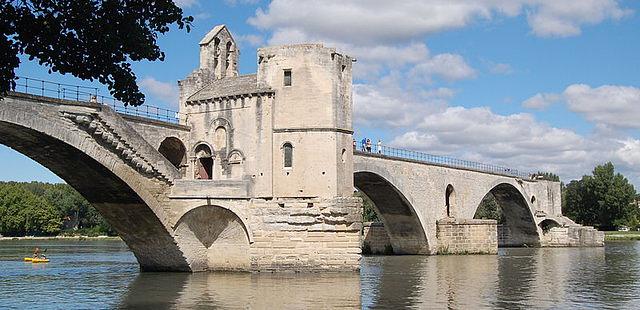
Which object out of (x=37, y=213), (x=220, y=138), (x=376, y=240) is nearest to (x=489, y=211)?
(x=376, y=240)

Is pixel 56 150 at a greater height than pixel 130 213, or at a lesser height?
greater

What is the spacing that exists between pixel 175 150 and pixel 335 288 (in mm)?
12687

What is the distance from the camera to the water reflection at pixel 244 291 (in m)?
23.2

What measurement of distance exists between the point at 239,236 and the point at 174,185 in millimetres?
3768

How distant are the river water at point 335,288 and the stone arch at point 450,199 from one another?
44.7 feet

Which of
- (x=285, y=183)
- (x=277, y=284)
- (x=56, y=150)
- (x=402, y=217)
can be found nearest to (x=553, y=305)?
(x=277, y=284)

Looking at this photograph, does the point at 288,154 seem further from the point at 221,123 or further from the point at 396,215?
the point at 396,215

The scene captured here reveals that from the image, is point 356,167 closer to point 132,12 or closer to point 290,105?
point 290,105

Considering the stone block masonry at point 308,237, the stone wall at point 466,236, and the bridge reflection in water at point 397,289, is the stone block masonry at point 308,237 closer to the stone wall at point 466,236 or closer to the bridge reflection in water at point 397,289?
the bridge reflection in water at point 397,289

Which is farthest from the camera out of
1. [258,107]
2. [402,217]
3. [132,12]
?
[402,217]

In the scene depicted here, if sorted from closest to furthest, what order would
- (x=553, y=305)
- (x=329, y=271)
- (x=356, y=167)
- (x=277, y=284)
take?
(x=553, y=305) < (x=277, y=284) < (x=329, y=271) < (x=356, y=167)

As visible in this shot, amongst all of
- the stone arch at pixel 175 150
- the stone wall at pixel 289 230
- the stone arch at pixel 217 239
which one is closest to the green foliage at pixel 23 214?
the stone arch at pixel 175 150

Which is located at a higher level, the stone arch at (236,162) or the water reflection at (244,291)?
the stone arch at (236,162)

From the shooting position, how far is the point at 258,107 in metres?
33.9
